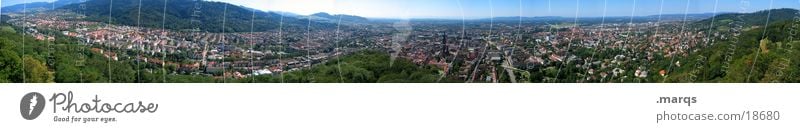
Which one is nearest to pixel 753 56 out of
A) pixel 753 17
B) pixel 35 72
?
pixel 753 17

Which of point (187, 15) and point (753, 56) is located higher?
point (187, 15)

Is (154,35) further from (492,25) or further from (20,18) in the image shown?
(492,25)

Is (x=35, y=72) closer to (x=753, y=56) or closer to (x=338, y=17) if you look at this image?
(x=338, y=17)
